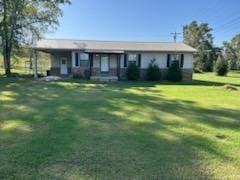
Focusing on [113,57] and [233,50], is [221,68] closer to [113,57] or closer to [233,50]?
[113,57]

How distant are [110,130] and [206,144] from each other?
2046 mm

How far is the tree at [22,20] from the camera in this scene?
71.2 feet

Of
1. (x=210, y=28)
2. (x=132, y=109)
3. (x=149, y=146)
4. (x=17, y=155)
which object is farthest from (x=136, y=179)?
(x=210, y=28)

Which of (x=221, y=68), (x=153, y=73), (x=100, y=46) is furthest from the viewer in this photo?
(x=221, y=68)

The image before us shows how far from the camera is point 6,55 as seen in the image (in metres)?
22.9

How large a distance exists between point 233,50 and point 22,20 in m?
58.9

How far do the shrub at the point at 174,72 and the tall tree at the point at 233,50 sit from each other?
153ft

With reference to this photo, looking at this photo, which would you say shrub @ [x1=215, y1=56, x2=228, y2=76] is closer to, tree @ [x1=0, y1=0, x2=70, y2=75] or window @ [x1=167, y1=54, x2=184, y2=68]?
window @ [x1=167, y1=54, x2=184, y2=68]

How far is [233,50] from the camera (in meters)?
68.1

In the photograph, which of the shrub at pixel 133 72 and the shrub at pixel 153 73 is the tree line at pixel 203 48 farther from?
the shrub at pixel 133 72

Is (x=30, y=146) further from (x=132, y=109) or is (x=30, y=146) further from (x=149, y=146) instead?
(x=132, y=109)

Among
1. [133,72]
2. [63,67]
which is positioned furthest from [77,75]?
[133,72]

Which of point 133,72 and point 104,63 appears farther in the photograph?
point 104,63

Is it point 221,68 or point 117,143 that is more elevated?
point 221,68
